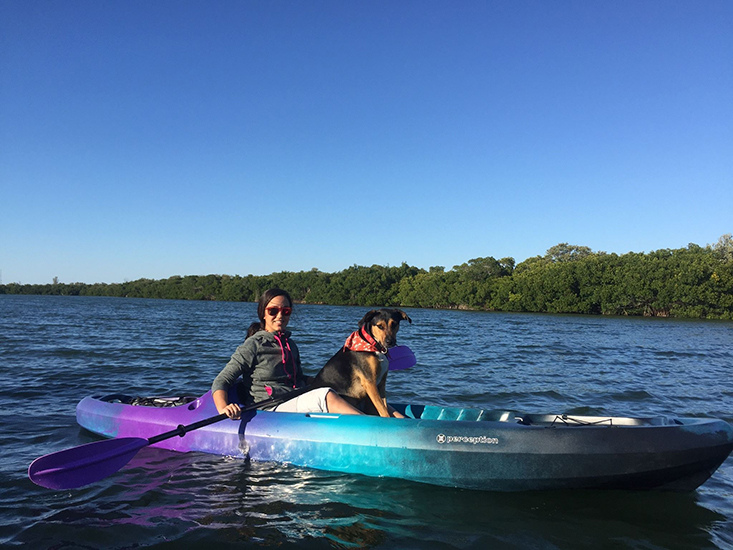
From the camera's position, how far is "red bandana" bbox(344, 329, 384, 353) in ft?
16.7

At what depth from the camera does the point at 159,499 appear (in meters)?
4.51

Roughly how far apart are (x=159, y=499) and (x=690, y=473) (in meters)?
4.61

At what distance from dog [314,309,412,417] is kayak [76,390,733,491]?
0.30 m

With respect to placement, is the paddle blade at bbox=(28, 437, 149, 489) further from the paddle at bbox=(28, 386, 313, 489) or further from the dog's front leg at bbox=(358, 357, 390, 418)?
the dog's front leg at bbox=(358, 357, 390, 418)

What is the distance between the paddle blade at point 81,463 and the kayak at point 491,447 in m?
0.88

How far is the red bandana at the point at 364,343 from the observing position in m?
5.09

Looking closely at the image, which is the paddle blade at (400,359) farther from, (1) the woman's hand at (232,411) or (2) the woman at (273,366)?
(1) the woman's hand at (232,411)

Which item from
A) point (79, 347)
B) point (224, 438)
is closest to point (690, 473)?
point (224, 438)

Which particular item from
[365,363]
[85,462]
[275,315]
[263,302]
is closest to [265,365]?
[275,315]

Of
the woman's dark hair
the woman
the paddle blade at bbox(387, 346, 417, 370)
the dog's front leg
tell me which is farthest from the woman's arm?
the paddle blade at bbox(387, 346, 417, 370)

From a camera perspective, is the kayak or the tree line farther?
the tree line

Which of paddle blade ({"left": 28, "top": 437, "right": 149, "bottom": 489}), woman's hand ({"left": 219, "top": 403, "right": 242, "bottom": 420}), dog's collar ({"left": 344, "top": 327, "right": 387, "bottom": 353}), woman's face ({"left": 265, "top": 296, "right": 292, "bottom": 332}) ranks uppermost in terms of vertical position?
woman's face ({"left": 265, "top": 296, "right": 292, "bottom": 332})

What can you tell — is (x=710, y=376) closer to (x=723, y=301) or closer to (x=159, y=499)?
(x=159, y=499)

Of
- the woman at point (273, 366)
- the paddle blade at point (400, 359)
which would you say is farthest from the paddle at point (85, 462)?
the paddle blade at point (400, 359)
